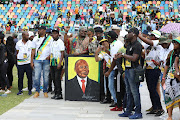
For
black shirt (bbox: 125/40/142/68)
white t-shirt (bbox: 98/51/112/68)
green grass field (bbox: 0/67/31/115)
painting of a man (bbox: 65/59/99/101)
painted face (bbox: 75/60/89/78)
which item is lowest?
green grass field (bbox: 0/67/31/115)

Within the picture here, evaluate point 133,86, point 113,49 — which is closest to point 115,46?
point 113,49

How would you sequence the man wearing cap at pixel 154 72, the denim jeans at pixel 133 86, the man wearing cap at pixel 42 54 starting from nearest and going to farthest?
the denim jeans at pixel 133 86 → the man wearing cap at pixel 154 72 → the man wearing cap at pixel 42 54

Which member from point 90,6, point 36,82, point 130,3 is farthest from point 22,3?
point 36,82

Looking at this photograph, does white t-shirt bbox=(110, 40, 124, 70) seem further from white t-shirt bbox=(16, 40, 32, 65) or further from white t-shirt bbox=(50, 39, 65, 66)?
white t-shirt bbox=(16, 40, 32, 65)

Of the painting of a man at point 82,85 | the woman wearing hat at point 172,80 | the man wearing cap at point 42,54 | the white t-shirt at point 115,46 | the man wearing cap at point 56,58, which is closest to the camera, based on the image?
the woman wearing hat at point 172,80

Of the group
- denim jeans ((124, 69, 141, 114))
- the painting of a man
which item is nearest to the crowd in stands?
denim jeans ((124, 69, 141, 114))

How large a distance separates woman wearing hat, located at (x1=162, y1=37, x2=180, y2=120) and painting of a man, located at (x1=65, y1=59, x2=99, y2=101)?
2741 millimetres

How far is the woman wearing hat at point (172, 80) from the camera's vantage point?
245 inches

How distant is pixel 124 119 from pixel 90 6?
2690cm

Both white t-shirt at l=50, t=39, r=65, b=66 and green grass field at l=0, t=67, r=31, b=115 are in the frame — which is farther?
white t-shirt at l=50, t=39, r=65, b=66

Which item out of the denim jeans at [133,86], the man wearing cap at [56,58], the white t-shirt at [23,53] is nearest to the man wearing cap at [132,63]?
the denim jeans at [133,86]

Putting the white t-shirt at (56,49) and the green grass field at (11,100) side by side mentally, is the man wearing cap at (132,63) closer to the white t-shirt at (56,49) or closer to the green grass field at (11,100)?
the white t-shirt at (56,49)

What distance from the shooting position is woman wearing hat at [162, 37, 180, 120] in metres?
6.21

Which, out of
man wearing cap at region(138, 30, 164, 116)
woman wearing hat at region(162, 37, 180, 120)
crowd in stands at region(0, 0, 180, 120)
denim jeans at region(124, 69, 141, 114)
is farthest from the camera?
man wearing cap at region(138, 30, 164, 116)
